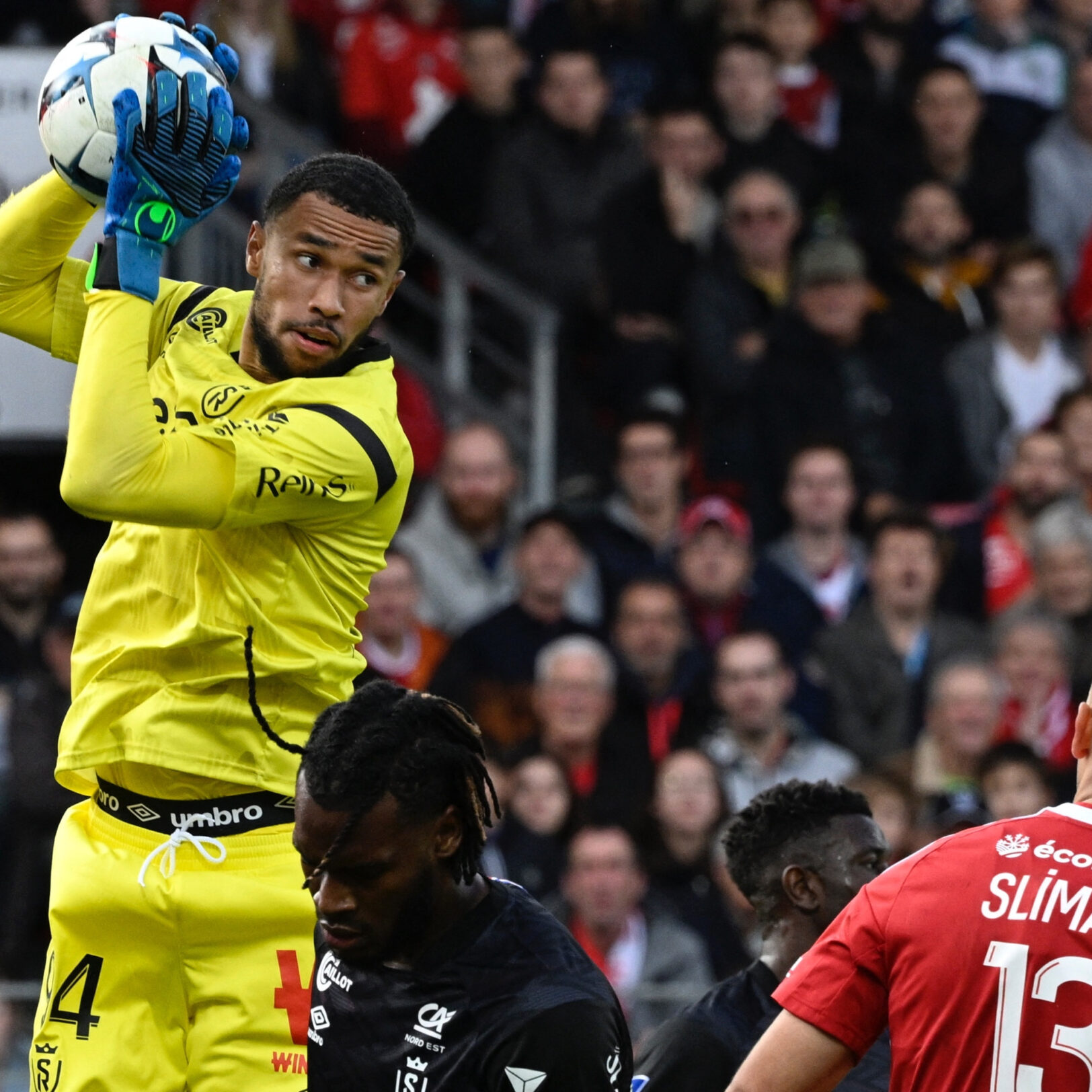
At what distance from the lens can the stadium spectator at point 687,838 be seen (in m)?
7.96

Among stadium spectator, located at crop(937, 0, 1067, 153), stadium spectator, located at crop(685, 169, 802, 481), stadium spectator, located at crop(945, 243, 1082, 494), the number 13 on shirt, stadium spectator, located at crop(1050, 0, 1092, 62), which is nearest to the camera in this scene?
→ the number 13 on shirt

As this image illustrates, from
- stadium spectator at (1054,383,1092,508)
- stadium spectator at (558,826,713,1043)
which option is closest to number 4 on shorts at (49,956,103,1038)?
A: stadium spectator at (558,826,713,1043)

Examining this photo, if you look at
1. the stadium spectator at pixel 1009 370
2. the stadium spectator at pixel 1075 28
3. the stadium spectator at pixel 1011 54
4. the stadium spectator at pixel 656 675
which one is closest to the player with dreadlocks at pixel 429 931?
the stadium spectator at pixel 656 675

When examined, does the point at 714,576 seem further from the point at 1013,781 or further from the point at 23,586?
the point at 23,586

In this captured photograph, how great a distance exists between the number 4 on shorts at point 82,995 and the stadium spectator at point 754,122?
715cm

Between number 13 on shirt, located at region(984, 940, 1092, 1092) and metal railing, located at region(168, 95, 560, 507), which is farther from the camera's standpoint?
metal railing, located at region(168, 95, 560, 507)

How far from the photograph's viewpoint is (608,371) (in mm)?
10312

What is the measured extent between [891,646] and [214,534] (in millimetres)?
5225

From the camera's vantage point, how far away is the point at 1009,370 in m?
10.3

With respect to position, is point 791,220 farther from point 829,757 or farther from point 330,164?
point 330,164

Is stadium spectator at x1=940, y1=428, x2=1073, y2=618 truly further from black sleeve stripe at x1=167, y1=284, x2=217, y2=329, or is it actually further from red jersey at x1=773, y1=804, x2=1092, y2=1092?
red jersey at x1=773, y1=804, x2=1092, y2=1092

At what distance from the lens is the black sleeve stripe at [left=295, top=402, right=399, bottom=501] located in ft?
13.7

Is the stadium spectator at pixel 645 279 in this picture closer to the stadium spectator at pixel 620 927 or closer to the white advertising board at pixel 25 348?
the white advertising board at pixel 25 348

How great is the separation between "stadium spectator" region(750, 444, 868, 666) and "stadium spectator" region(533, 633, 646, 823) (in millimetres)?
1032
